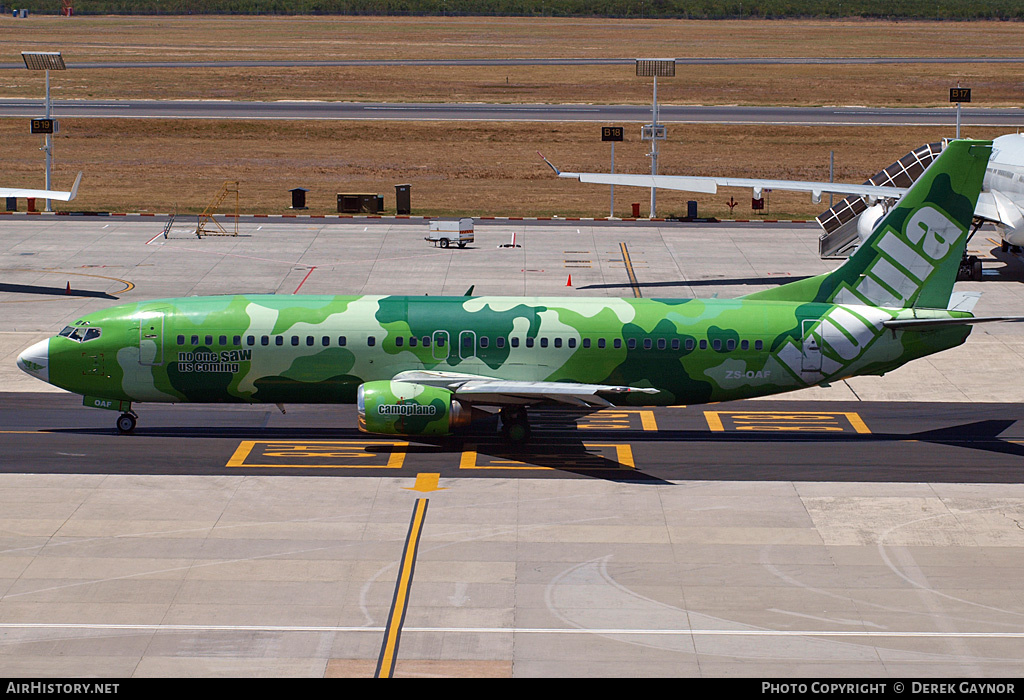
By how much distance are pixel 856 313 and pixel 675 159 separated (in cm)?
6944

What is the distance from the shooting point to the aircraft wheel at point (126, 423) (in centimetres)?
3694

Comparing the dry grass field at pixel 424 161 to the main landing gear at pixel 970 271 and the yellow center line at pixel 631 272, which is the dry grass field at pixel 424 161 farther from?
the main landing gear at pixel 970 271

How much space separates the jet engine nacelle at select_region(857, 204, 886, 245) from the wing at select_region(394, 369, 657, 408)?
31.0 m

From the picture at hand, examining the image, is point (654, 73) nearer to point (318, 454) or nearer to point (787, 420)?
point (787, 420)

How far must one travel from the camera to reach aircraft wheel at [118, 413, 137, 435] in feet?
121

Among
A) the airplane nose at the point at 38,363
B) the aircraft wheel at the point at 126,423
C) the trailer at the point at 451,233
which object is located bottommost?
the aircraft wheel at the point at 126,423

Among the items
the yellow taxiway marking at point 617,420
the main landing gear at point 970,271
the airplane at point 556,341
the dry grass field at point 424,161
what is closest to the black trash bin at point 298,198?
the dry grass field at point 424,161

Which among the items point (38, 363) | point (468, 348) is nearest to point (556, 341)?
point (468, 348)

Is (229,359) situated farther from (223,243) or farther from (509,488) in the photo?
(223,243)

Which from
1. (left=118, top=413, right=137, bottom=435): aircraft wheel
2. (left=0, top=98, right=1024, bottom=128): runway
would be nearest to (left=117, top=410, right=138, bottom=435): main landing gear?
(left=118, top=413, right=137, bottom=435): aircraft wheel

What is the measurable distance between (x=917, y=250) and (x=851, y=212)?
32368 millimetres

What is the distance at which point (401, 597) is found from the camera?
25.2 metres

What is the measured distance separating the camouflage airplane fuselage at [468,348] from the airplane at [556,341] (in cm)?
4
